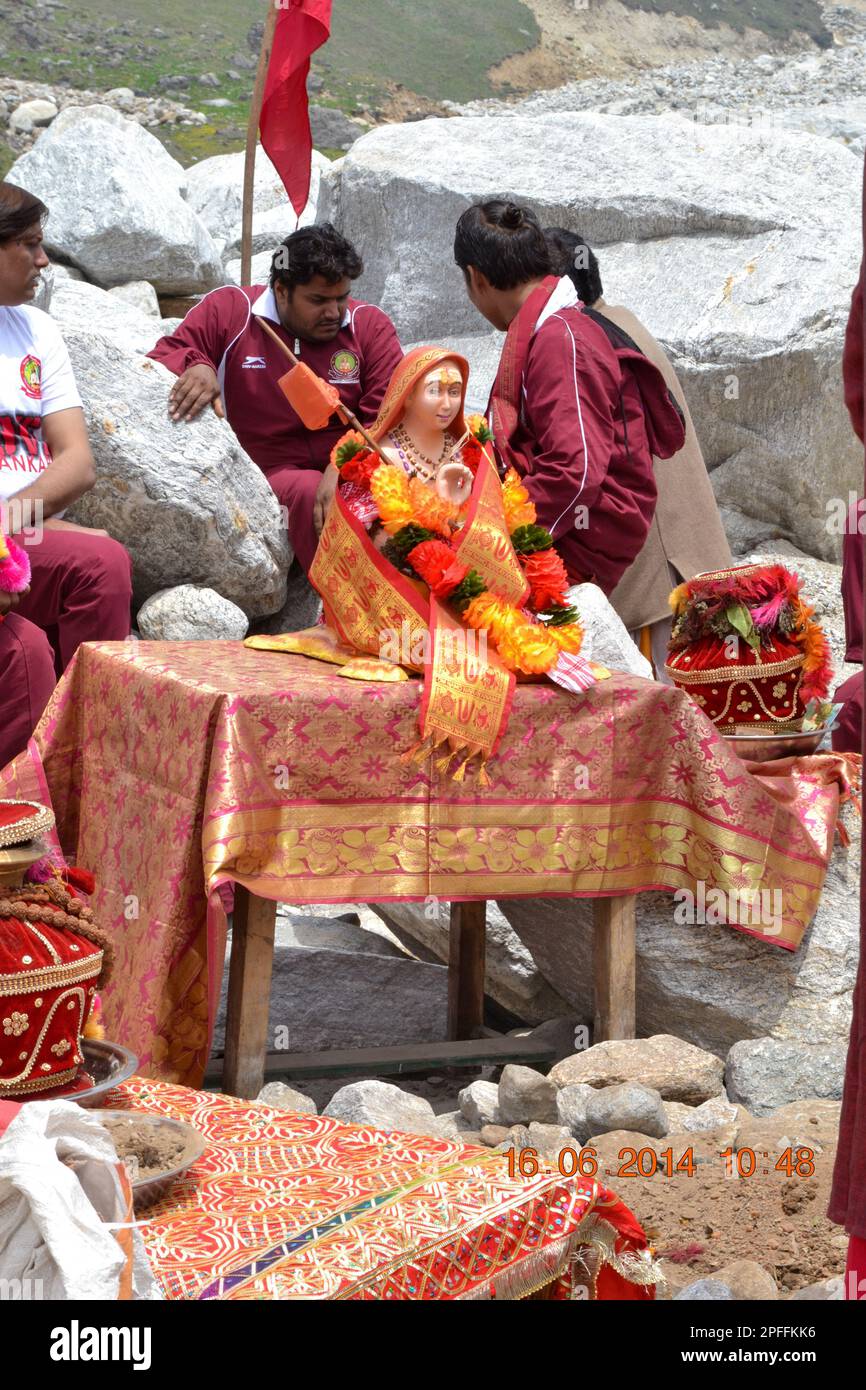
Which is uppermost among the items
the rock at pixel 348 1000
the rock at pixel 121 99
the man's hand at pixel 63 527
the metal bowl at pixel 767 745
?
the rock at pixel 121 99

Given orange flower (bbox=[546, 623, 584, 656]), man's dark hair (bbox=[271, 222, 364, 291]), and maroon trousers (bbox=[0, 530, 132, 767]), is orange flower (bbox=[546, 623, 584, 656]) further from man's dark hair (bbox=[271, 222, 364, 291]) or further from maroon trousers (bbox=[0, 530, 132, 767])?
man's dark hair (bbox=[271, 222, 364, 291])

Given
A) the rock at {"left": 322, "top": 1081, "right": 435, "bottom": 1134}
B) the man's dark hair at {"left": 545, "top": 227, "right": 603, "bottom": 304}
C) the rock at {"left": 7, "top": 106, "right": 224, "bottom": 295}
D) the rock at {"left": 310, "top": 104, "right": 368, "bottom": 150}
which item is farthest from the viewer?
the rock at {"left": 310, "top": 104, "right": 368, "bottom": 150}

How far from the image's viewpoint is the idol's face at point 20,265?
520 centimetres

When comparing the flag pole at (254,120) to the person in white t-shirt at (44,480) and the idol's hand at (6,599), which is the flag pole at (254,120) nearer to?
the person in white t-shirt at (44,480)

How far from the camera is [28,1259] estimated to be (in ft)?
5.97

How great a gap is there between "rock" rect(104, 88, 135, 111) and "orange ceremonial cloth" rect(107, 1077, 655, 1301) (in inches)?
845

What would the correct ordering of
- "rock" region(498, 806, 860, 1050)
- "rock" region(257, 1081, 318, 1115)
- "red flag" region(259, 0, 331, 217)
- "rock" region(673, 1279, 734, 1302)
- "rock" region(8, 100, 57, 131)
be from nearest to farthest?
"rock" region(673, 1279, 734, 1302)
"rock" region(257, 1081, 318, 1115)
"rock" region(498, 806, 860, 1050)
"red flag" region(259, 0, 331, 217)
"rock" region(8, 100, 57, 131)

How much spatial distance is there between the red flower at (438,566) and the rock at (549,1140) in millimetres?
1388

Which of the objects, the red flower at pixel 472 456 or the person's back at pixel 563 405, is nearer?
the red flower at pixel 472 456

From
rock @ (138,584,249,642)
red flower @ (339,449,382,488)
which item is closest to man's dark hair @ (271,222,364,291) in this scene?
rock @ (138,584,249,642)

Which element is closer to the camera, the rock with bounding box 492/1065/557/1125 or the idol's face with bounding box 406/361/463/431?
the rock with bounding box 492/1065/557/1125

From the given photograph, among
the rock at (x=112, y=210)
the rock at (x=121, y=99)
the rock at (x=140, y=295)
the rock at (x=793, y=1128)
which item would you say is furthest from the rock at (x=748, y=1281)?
the rock at (x=121, y=99)

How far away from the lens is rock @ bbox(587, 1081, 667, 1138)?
3986mm

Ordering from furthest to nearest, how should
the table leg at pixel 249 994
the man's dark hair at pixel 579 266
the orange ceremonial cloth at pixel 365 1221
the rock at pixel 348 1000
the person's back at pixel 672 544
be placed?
the person's back at pixel 672 544
the man's dark hair at pixel 579 266
the rock at pixel 348 1000
the table leg at pixel 249 994
the orange ceremonial cloth at pixel 365 1221
